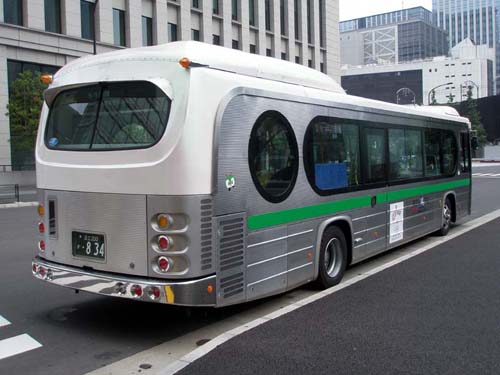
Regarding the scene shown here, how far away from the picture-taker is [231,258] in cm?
560

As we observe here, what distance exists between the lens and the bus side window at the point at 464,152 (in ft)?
42.4

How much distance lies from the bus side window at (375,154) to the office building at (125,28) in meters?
28.1

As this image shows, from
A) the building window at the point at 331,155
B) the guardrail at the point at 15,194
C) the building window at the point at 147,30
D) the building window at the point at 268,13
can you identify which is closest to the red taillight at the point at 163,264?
the building window at the point at 331,155

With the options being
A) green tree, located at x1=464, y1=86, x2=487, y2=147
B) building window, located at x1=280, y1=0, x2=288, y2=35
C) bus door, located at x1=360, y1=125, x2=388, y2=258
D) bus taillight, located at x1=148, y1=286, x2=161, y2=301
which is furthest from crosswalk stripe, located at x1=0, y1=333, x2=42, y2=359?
green tree, located at x1=464, y1=86, x2=487, y2=147

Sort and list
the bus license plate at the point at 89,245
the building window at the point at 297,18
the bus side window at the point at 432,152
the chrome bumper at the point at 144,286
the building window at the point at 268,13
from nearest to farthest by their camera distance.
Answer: the chrome bumper at the point at 144,286
the bus license plate at the point at 89,245
the bus side window at the point at 432,152
the building window at the point at 268,13
the building window at the point at 297,18

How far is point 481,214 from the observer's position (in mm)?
15992

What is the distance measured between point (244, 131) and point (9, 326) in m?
3.36

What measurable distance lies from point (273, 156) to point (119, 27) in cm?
3323

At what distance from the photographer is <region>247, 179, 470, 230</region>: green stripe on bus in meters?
6.02

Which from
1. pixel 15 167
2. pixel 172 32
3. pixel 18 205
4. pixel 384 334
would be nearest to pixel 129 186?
pixel 384 334

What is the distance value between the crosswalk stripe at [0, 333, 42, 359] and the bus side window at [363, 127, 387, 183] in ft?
16.9

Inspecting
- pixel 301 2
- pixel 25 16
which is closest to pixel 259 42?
pixel 301 2

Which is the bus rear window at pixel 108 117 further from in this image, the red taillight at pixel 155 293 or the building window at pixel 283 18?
the building window at pixel 283 18

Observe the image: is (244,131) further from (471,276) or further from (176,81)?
(471,276)
